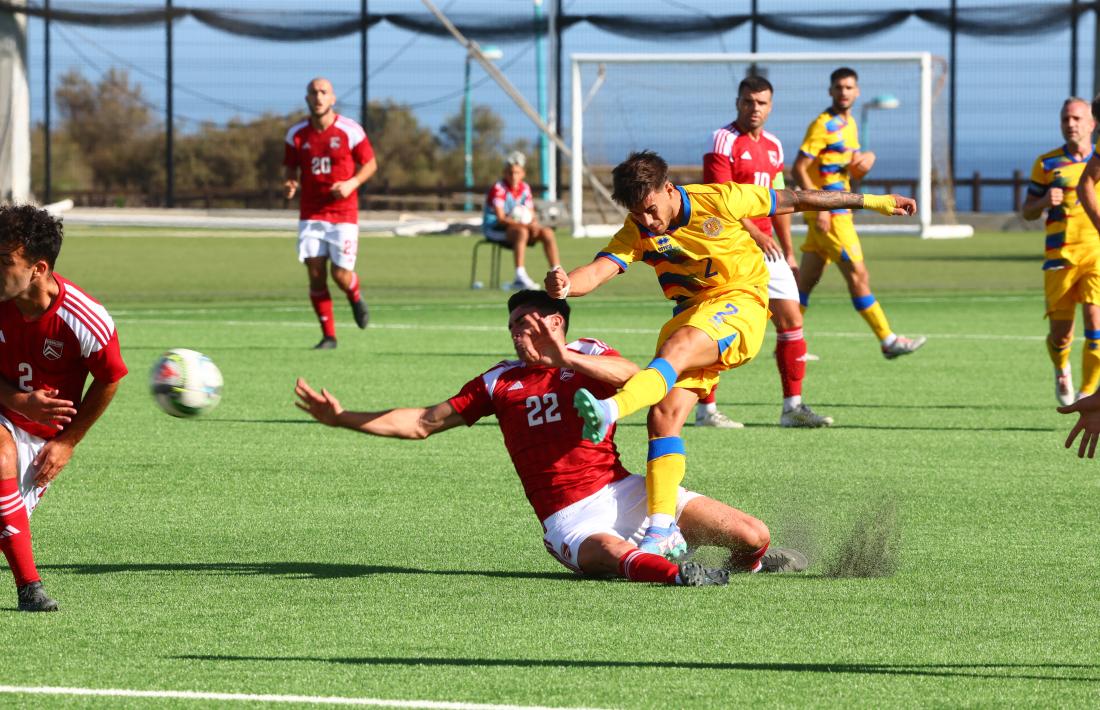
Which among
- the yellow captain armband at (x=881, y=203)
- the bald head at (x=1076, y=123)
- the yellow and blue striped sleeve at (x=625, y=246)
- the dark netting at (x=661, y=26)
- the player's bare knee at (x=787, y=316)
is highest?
the dark netting at (x=661, y=26)

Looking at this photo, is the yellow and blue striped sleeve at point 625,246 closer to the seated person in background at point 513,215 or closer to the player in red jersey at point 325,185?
the player in red jersey at point 325,185

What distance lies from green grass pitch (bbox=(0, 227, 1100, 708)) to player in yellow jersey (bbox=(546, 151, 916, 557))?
24.5 inches

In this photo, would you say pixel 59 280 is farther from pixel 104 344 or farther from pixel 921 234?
pixel 921 234

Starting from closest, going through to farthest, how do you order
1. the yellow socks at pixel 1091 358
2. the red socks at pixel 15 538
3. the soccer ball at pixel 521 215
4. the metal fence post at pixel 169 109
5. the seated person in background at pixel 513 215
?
1. the red socks at pixel 15 538
2. the yellow socks at pixel 1091 358
3. the seated person in background at pixel 513 215
4. the soccer ball at pixel 521 215
5. the metal fence post at pixel 169 109

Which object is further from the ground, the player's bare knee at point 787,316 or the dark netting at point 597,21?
the dark netting at point 597,21

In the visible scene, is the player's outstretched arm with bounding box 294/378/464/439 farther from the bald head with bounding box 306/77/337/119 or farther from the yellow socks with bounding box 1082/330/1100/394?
the bald head with bounding box 306/77/337/119

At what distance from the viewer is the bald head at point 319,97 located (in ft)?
51.4

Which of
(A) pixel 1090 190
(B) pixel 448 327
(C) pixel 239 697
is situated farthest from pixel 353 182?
(C) pixel 239 697

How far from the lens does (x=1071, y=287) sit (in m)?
11.7

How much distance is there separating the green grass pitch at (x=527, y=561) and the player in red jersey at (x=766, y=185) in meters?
0.25

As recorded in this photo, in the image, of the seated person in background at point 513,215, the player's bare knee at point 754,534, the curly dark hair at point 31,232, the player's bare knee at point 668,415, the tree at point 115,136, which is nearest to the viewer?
the curly dark hair at point 31,232

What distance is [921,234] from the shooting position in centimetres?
3891

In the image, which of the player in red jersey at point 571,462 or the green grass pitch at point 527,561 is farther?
the player in red jersey at point 571,462

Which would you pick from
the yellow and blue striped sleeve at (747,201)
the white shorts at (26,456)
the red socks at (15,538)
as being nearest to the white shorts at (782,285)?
the yellow and blue striped sleeve at (747,201)
